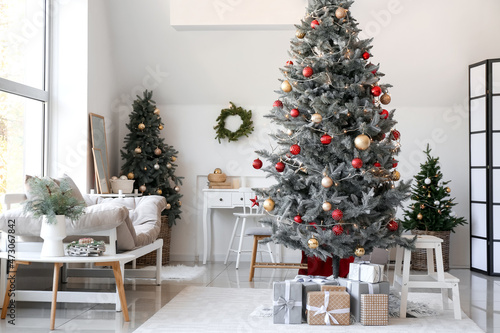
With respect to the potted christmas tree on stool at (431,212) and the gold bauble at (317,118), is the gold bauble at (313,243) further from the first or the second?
the potted christmas tree on stool at (431,212)

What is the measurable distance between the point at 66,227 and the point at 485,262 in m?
4.42

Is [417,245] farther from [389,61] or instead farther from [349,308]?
[389,61]

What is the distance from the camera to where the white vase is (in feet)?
13.0

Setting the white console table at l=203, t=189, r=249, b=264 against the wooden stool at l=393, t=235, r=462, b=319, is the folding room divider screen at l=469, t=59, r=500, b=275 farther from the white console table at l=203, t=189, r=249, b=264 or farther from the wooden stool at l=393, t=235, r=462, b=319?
the white console table at l=203, t=189, r=249, b=264

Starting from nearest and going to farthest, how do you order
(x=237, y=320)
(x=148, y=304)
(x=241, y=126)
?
(x=237, y=320) < (x=148, y=304) < (x=241, y=126)

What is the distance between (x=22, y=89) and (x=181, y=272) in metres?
2.34

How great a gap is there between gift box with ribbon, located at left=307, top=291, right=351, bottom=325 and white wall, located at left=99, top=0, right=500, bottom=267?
361 cm

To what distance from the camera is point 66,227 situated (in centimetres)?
414

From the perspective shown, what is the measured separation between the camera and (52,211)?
3.95m

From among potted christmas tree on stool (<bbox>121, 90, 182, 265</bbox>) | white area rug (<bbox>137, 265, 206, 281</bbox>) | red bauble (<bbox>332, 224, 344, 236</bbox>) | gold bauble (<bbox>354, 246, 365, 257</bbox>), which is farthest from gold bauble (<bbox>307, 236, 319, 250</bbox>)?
potted christmas tree on stool (<bbox>121, 90, 182, 265</bbox>)

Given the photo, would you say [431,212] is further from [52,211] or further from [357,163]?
[52,211]

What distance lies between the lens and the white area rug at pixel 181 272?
19.9 ft

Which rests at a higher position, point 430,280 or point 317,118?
point 317,118

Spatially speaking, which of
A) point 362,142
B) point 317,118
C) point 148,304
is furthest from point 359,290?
point 148,304
